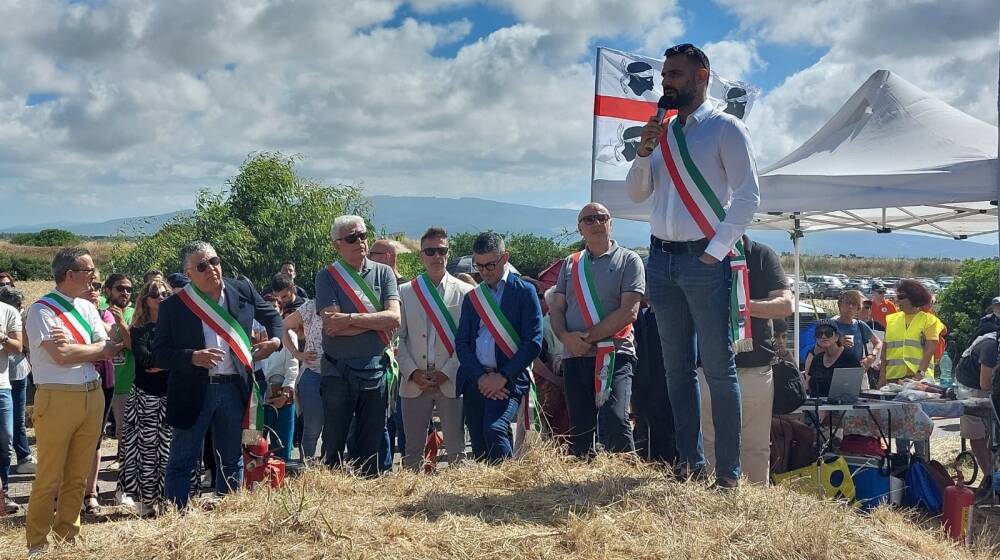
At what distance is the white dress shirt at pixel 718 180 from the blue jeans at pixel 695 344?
0.15 metres

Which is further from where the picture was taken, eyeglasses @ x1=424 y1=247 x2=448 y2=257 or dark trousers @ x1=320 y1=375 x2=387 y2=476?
eyeglasses @ x1=424 y1=247 x2=448 y2=257

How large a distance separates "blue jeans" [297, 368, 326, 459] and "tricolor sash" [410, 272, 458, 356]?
1323 millimetres

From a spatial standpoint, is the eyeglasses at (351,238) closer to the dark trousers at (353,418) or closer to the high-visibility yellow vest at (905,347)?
the dark trousers at (353,418)

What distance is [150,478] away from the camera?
6559mm

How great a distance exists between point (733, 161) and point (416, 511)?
6.61 ft

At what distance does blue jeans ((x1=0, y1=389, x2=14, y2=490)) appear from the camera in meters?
6.96

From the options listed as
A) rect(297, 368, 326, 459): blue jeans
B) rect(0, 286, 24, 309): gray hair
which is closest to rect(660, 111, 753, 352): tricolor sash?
rect(297, 368, 326, 459): blue jeans

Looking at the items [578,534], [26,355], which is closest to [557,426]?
[578,534]

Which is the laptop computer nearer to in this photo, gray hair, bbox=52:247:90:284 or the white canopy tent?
the white canopy tent

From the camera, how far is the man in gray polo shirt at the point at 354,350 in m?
5.64

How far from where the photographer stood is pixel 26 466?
8367 millimetres

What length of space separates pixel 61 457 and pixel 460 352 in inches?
95.8

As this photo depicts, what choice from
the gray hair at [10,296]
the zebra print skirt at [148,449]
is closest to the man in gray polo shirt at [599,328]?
the zebra print skirt at [148,449]

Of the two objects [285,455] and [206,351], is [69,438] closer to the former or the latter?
[206,351]
